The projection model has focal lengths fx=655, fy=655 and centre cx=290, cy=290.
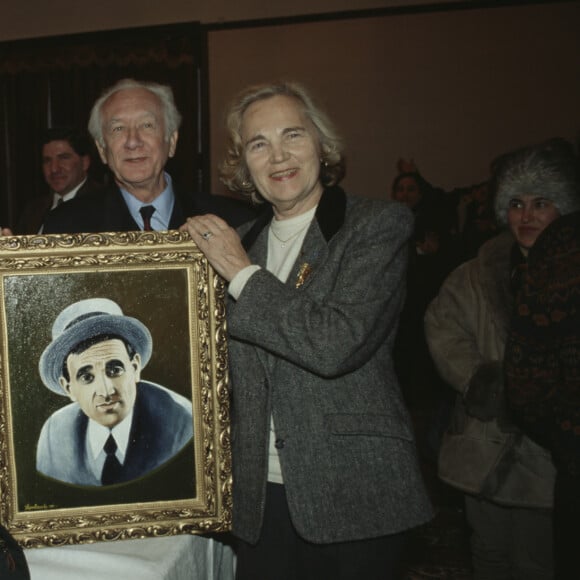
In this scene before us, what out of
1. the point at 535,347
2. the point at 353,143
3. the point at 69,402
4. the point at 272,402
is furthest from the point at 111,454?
the point at 353,143

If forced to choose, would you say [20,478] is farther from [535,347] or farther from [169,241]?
[535,347]

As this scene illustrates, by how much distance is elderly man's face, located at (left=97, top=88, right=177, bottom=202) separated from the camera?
1945 millimetres

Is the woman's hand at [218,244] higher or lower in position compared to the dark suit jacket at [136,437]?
higher

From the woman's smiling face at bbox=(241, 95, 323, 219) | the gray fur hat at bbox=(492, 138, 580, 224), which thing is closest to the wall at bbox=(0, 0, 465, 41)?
the gray fur hat at bbox=(492, 138, 580, 224)

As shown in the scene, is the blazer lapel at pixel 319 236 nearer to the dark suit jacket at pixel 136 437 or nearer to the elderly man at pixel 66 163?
the dark suit jacket at pixel 136 437

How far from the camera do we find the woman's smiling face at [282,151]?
160 centimetres

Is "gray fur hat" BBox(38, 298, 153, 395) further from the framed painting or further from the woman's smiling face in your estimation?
the woman's smiling face

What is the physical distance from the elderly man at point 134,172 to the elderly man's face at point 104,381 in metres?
0.65

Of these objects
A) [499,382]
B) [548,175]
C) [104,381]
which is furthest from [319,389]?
[548,175]

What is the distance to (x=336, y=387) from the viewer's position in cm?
144

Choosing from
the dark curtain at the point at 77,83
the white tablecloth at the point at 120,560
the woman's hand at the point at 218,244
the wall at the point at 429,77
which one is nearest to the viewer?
the white tablecloth at the point at 120,560

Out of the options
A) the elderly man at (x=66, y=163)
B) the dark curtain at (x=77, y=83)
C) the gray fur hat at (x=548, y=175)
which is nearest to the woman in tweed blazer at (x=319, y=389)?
the gray fur hat at (x=548, y=175)

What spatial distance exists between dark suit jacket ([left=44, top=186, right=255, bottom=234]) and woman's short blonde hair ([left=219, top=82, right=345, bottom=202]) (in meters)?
0.29

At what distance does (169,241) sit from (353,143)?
583 centimetres
